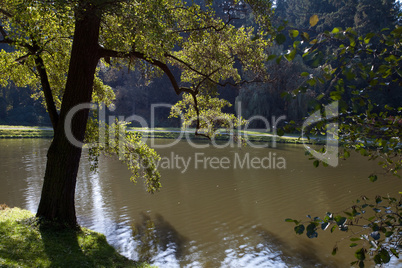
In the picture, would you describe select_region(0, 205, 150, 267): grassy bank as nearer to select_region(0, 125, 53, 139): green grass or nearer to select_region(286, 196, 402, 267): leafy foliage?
select_region(286, 196, 402, 267): leafy foliage

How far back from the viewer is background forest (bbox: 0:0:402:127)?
31.4m

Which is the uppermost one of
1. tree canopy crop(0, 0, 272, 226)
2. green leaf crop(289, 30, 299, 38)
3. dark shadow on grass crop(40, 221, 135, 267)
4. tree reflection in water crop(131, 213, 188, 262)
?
tree canopy crop(0, 0, 272, 226)

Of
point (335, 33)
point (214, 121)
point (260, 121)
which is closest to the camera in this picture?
point (335, 33)

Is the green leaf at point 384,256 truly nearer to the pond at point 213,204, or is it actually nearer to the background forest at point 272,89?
the pond at point 213,204

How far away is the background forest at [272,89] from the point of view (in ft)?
103

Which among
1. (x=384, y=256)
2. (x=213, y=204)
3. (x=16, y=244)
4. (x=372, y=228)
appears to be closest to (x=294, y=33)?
(x=372, y=228)

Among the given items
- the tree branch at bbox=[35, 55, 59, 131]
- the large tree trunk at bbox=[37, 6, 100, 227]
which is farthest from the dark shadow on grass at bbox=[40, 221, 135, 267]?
the tree branch at bbox=[35, 55, 59, 131]

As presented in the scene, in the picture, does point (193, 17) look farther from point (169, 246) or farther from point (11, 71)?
point (169, 246)

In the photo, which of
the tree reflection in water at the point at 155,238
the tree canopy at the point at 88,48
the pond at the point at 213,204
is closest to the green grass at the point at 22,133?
the pond at the point at 213,204

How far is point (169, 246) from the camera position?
784 centimetres

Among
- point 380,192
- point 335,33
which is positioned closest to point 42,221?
point 335,33

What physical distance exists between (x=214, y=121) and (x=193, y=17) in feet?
8.82

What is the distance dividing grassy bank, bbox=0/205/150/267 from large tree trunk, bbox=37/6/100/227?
0.39m

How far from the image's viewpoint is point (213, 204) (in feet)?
35.9
